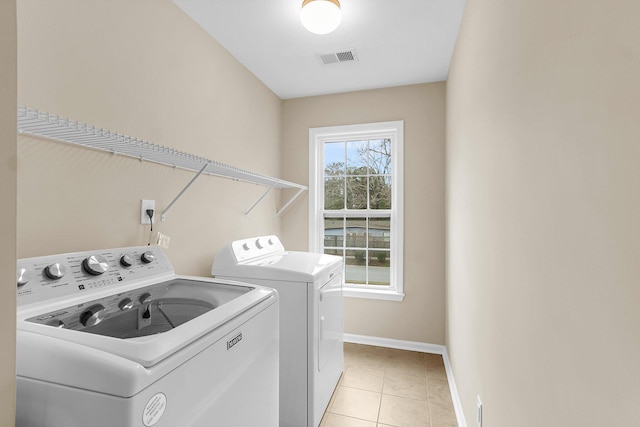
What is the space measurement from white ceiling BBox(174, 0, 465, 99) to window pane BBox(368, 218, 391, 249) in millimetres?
1352

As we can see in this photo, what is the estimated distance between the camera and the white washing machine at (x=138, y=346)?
640 mm

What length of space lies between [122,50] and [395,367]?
9.55 feet

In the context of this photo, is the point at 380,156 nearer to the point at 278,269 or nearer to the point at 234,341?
the point at 278,269

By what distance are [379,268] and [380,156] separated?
117cm

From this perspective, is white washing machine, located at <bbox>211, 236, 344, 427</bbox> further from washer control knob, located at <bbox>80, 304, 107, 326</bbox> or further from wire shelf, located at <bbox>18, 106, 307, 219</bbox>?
washer control knob, located at <bbox>80, 304, 107, 326</bbox>

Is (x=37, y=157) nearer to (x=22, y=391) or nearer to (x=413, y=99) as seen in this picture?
(x=22, y=391)

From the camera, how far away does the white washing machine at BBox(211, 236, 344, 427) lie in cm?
183

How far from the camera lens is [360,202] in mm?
3240

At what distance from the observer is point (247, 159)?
8.68 feet

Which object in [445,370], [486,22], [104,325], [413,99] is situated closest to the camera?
[104,325]

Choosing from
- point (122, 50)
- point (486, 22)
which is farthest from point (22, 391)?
point (486, 22)

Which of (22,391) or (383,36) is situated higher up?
(383,36)

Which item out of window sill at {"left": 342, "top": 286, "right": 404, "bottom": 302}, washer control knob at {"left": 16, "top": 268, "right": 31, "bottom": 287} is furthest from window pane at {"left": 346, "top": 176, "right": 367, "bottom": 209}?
washer control knob at {"left": 16, "top": 268, "right": 31, "bottom": 287}

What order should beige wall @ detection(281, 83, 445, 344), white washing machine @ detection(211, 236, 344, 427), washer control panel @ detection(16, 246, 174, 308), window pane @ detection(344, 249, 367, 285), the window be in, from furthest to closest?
window pane @ detection(344, 249, 367, 285) < the window < beige wall @ detection(281, 83, 445, 344) < white washing machine @ detection(211, 236, 344, 427) < washer control panel @ detection(16, 246, 174, 308)
